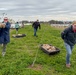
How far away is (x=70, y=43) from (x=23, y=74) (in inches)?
90.4

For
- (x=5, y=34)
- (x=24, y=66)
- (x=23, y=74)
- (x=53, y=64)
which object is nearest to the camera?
(x=23, y=74)

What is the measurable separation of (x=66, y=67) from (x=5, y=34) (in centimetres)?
337

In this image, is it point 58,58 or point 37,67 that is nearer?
point 37,67

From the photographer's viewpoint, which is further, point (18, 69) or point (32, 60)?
point (32, 60)

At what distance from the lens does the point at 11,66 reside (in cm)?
873

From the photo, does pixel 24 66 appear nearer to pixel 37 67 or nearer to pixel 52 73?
pixel 37 67

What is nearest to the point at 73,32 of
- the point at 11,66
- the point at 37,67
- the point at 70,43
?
the point at 70,43

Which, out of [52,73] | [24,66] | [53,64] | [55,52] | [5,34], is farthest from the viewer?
[55,52]

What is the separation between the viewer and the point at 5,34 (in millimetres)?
10164

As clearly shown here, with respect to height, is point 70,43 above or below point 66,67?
above

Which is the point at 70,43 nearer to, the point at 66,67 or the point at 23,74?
the point at 66,67

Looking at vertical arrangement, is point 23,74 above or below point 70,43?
below

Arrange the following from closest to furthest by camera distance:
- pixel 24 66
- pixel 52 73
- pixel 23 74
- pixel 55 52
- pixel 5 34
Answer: pixel 23 74 < pixel 52 73 < pixel 24 66 < pixel 5 34 < pixel 55 52

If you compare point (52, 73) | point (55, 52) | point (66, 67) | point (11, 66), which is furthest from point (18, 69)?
point (55, 52)
